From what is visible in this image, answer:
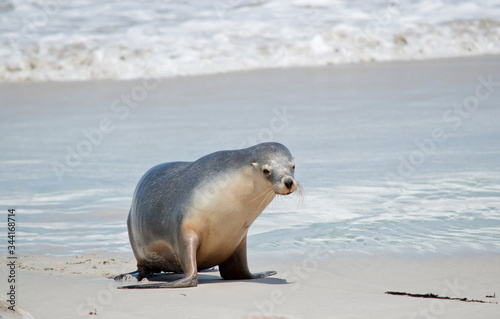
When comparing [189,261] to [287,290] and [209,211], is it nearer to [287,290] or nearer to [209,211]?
[209,211]

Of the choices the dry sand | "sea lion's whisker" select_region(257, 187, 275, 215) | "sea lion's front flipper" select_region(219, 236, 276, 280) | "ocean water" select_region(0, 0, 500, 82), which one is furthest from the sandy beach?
"ocean water" select_region(0, 0, 500, 82)

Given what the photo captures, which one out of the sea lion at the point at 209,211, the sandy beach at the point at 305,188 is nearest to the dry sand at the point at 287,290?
the sandy beach at the point at 305,188

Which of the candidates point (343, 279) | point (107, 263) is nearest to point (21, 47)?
point (107, 263)

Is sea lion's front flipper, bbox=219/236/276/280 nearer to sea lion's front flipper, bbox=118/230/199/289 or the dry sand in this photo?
the dry sand

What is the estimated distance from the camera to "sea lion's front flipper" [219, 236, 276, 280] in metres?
4.78

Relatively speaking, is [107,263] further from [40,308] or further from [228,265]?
[40,308]

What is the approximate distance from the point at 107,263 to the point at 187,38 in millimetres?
12911

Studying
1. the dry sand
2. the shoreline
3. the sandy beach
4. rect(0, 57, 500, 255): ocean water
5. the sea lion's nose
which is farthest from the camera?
the shoreline

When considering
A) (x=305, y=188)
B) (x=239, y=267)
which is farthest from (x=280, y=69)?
(x=239, y=267)

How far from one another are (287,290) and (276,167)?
72 centimetres

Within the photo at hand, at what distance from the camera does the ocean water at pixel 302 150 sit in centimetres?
601

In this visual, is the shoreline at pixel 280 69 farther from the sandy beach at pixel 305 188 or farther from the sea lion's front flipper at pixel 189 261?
the sea lion's front flipper at pixel 189 261

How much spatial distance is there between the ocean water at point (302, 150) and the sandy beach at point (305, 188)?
0.09ft

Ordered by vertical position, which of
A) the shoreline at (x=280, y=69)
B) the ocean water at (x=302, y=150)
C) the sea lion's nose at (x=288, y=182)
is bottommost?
the ocean water at (x=302, y=150)
